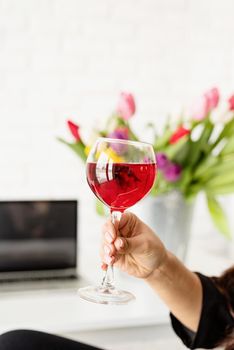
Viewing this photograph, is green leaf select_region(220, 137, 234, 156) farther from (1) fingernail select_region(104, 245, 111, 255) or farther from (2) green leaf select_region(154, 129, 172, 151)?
(1) fingernail select_region(104, 245, 111, 255)

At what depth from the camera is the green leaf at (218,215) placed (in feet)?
5.32

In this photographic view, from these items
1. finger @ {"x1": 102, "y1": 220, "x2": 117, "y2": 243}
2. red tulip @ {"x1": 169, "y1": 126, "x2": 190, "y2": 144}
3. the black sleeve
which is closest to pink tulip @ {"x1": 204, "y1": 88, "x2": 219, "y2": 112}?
red tulip @ {"x1": 169, "y1": 126, "x2": 190, "y2": 144}

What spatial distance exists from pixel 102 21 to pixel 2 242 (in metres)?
1.09

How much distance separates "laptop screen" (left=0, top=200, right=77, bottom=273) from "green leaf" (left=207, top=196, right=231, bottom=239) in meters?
0.40

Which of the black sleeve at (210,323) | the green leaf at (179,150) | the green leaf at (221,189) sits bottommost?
the black sleeve at (210,323)

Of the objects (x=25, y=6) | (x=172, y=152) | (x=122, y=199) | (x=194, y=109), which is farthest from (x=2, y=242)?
(x=25, y=6)

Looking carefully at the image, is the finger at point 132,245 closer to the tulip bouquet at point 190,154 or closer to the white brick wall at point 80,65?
the tulip bouquet at point 190,154

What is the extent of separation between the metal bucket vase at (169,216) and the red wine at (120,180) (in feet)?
2.51

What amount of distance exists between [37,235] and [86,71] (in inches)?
35.0

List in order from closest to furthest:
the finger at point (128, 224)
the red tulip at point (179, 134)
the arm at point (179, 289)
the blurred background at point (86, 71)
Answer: the finger at point (128, 224) < the arm at point (179, 289) < the red tulip at point (179, 134) < the blurred background at point (86, 71)

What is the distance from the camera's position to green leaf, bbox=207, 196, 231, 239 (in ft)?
5.32

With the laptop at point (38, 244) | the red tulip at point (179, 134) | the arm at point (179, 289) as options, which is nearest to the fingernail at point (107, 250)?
the arm at point (179, 289)

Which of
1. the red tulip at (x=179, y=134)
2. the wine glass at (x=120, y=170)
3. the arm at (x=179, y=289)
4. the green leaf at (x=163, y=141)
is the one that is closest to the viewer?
the wine glass at (x=120, y=170)

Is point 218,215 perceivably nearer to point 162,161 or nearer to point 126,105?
point 162,161
